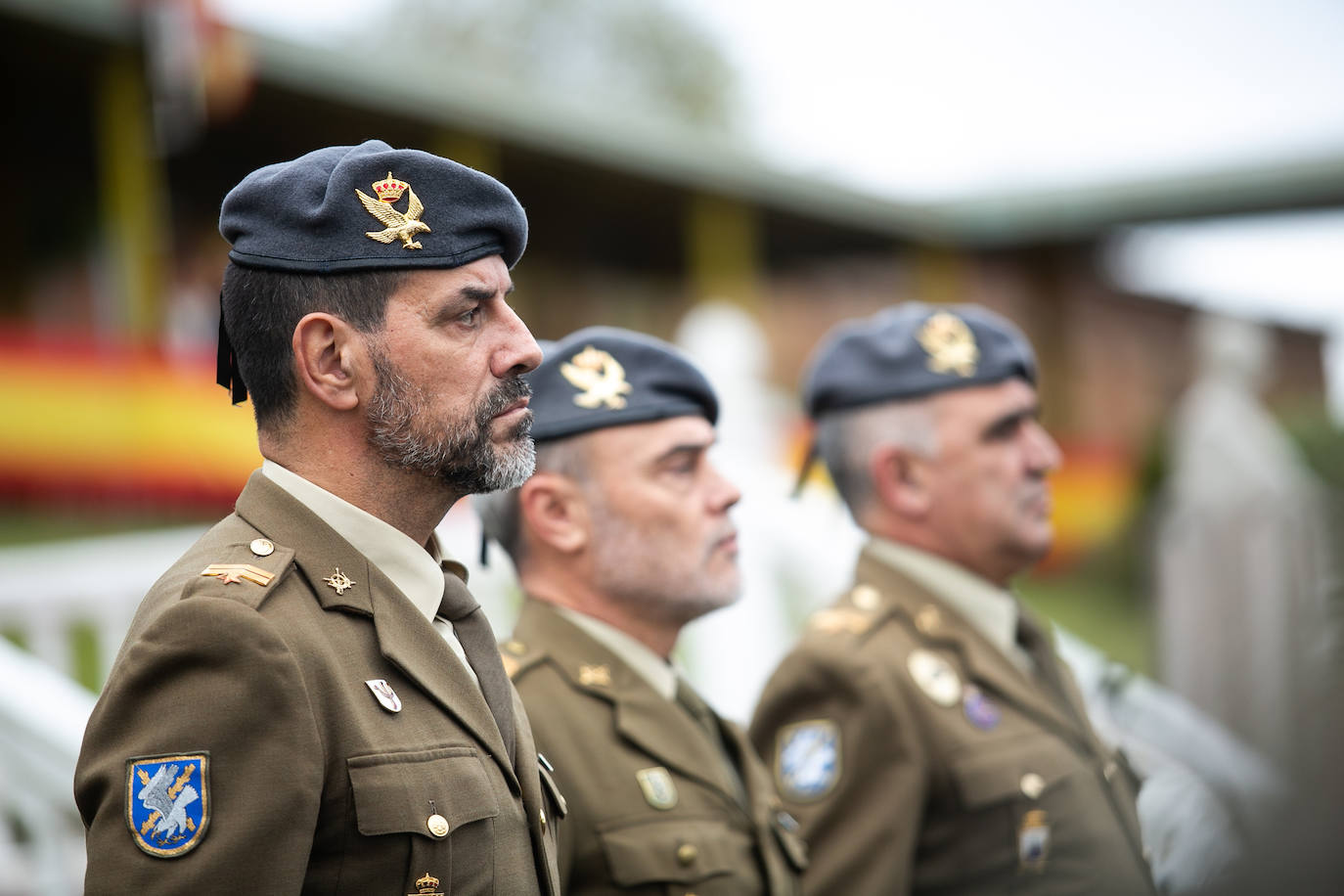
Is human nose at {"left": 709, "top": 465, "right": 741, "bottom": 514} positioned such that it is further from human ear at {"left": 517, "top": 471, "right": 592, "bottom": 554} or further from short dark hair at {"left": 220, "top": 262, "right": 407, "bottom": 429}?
short dark hair at {"left": 220, "top": 262, "right": 407, "bottom": 429}

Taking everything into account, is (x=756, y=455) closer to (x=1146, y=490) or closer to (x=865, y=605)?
(x=1146, y=490)

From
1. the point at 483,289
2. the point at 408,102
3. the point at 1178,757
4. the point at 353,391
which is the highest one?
the point at 408,102

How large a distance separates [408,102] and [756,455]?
4995mm

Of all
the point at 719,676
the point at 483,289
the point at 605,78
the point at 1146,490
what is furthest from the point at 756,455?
the point at 605,78

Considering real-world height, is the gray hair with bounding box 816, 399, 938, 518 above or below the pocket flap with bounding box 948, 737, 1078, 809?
above

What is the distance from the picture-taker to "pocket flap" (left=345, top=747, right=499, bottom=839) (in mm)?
1703

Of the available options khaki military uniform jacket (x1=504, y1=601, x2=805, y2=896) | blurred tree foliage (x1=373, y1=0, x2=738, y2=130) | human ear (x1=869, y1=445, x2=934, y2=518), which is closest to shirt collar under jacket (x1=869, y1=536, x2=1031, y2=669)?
human ear (x1=869, y1=445, x2=934, y2=518)

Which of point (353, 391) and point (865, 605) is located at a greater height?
point (353, 391)

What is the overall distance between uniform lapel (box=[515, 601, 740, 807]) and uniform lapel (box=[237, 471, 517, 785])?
77 centimetres

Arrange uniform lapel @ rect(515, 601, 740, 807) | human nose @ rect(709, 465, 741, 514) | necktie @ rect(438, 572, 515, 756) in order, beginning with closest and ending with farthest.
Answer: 1. necktie @ rect(438, 572, 515, 756)
2. uniform lapel @ rect(515, 601, 740, 807)
3. human nose @ rect(709, 465, 741, 514)

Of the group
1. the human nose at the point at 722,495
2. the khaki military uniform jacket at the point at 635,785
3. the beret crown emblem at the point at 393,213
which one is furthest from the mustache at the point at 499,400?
the human nose at the point at 722,495

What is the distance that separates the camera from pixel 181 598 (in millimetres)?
1695

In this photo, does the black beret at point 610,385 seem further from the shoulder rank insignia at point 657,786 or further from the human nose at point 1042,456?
the human nose at point 1042,456

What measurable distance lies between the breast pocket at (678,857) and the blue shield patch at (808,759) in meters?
0.42
